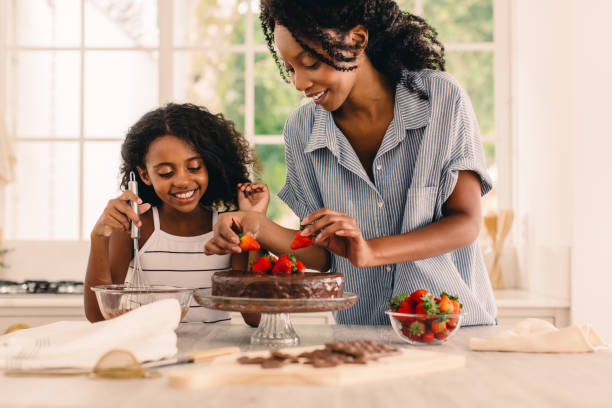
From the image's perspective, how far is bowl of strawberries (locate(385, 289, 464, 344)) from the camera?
50.3 inches

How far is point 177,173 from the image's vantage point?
1.89 meters

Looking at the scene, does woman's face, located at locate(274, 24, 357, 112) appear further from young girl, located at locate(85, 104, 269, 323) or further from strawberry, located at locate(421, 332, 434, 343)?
strawberry, located at locate(421, 332, 434, 343)

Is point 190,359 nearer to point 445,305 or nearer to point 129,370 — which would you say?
point 129,370

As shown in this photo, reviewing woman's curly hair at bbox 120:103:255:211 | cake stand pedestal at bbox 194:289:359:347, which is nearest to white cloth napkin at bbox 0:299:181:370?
cake stand pedestal at bbox 194:289:359:347

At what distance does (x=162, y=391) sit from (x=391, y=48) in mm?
1122

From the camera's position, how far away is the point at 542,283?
305 cm

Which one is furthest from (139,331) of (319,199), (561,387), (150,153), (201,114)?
(201,114)

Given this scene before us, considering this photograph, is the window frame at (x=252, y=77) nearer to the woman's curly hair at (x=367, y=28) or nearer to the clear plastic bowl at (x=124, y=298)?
the woman's curly hair at (x=367, y=28)

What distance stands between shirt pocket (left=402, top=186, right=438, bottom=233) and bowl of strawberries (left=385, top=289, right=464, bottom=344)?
0.33m

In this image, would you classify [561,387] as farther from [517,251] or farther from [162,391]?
[517,251]

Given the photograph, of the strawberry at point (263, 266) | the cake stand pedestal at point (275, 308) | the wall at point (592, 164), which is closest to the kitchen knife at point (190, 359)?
the cake stand pedestal at point (275, 308)

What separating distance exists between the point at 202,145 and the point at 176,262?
0.36 m

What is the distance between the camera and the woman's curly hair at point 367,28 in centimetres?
152

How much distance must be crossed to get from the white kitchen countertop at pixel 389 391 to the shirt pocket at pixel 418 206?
0.52 m
